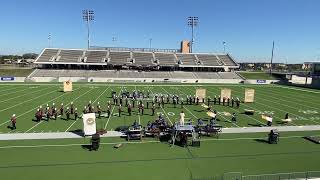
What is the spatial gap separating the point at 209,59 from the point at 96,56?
2824 centimetres

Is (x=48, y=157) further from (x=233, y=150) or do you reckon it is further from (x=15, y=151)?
(x=233, y=150)

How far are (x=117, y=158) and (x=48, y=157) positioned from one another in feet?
10.3

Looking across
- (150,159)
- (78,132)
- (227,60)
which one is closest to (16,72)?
(227,60)

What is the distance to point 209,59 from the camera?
82.1 meters

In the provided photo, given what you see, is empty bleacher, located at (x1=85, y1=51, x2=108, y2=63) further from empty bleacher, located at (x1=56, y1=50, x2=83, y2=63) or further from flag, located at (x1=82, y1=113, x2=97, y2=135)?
flag, located at (x1=82, y1=113, x2=97, y2=135)

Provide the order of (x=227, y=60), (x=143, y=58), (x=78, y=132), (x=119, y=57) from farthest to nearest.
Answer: (x=227, y=60) < (x=143, y=58) < (x=119, y=57) < (x=78, y=132)

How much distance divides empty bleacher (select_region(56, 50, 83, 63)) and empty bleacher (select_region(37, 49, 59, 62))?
1629 mm

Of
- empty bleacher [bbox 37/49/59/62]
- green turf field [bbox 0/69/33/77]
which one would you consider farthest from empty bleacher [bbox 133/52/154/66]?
green turf field [bbox 0/69/33/77]

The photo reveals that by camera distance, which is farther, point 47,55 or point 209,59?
point 209,59

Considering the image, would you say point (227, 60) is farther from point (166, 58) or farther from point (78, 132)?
point (78, 132)

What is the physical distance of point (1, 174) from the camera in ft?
41.3

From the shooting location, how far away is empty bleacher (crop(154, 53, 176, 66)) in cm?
7775

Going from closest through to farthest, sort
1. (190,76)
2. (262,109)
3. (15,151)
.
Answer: (15,151) → (262,109) → (190,76)

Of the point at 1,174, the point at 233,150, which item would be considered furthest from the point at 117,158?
the point at 233,150
